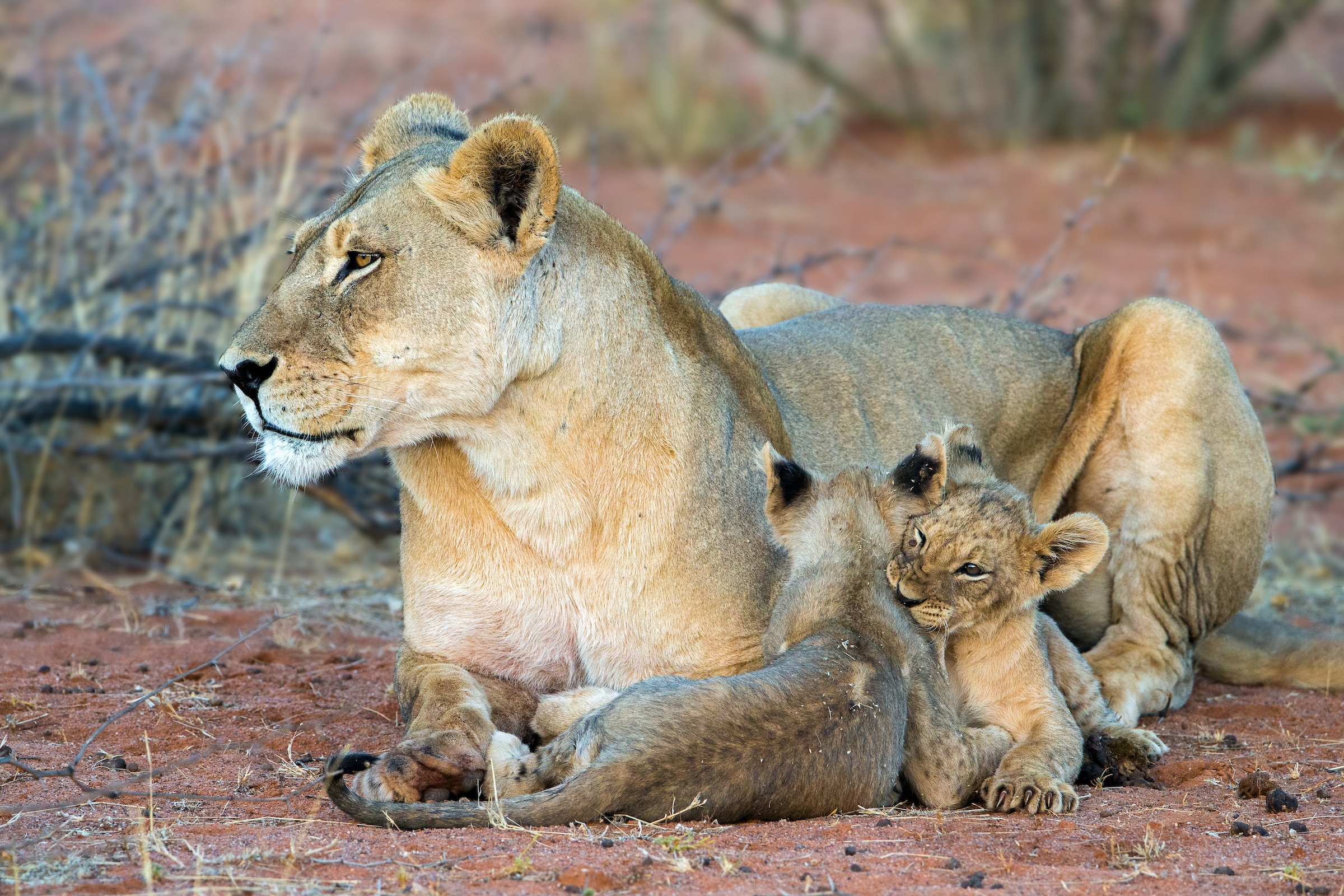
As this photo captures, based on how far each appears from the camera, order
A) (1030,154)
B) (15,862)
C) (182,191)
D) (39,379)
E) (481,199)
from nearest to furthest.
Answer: (15,862) → (481,199) → (39,379) → (182,191) → (1030,154)

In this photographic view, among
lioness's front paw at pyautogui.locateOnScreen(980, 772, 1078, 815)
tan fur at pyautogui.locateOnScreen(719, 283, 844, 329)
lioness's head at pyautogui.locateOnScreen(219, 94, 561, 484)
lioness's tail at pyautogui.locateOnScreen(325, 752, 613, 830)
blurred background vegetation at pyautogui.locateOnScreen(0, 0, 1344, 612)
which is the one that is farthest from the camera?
blurred background vegetation at pyautogui.locateOnScreen(0, 0, 1344, 612)

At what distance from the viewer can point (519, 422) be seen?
433 centimetres

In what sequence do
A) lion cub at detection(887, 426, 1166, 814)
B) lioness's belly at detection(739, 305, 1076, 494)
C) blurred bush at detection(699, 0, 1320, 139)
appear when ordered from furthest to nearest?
blurred bush at detection(699, 0, 1320, 139), lioness's belly at detection(739, 305, 1076, 494), lion cub at detection(887, 426, 1166, 814)

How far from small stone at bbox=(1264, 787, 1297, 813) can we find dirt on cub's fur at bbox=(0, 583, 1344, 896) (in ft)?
0.11

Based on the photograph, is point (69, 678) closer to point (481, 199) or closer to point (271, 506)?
point (481, 199)

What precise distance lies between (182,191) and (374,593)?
2354mm

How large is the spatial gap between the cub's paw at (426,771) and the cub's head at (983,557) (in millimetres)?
1176

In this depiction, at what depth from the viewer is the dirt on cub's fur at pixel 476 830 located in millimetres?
3305

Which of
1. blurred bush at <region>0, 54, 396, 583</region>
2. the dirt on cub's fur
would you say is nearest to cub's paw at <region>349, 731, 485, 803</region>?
the dirt on cub's fur

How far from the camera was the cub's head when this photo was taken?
14.0 feet

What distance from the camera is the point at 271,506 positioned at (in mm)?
8414

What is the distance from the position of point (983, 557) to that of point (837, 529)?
1.27 feet

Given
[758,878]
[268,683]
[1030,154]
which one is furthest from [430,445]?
[1030,154]

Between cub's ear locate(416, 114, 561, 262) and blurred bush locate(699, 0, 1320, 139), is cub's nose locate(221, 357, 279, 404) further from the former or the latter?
blurred bush locate(699, 0, 1320, 139)
